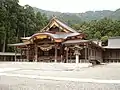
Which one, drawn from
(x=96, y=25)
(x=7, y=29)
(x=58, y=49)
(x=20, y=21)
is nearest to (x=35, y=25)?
(x=20, y=21)

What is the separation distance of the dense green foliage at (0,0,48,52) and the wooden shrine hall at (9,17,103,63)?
11.4 metres

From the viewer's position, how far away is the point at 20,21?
51375 millimetres

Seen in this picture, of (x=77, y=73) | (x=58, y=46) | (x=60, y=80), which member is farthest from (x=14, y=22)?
(x=60, y=80)

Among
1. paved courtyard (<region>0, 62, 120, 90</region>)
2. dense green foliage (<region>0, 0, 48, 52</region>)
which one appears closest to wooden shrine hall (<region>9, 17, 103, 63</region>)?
paved courtyard (<region>0, 62, 120, 90</region>)

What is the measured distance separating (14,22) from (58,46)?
64.8 feet

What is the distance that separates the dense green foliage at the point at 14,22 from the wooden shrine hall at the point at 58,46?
11448 mm

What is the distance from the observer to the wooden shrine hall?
98.2ft

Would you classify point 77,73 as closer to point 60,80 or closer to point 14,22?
point 60,80

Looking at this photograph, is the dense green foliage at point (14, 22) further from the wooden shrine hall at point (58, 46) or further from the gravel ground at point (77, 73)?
the gravel ground at point (77, 73)

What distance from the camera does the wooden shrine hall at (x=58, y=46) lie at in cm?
2994

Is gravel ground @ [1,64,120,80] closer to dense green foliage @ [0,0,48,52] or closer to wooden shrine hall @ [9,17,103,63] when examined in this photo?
wooden shrine hall @ [9,17,103,63]

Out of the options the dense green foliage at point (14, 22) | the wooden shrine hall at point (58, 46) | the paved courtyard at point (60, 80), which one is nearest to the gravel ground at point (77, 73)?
the paved courtyard at point (60, 80)

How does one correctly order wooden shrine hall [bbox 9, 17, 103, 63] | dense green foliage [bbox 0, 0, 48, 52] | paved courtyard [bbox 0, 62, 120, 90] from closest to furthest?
paved courtyard [bbox 0, 62, 120, 90]
wooden shrine hall [bbox 9, 17, 103, 63]
dense green foliage [bbox 0, 0, 48, 52]

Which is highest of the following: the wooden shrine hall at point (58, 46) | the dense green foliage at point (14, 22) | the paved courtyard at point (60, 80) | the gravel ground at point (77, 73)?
the dense green foliage at point (14, 22)
